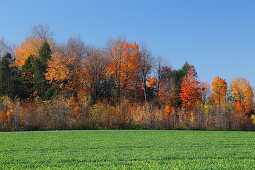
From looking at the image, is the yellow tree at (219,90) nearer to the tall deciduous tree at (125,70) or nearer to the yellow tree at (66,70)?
the tall deciduous tree at (125,70)

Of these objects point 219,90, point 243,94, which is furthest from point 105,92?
point 243,94

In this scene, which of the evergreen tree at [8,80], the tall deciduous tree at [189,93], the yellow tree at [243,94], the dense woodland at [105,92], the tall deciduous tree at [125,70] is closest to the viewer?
the dense woodland at [105,92]

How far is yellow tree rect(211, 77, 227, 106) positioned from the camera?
5109cm

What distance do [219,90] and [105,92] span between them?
69.1 ft

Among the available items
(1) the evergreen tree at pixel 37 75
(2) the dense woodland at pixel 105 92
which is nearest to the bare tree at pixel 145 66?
(2) the dense woodland at pixel 105 92

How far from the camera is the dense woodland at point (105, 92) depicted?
34450 mm

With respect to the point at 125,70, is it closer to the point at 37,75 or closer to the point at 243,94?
the point at 37,75

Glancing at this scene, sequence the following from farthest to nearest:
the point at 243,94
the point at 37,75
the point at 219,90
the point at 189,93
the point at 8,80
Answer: the point at 243,94, the point at 219,90, the point at 189,93, the point at 37,75, the point at 8,80

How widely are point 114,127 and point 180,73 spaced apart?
23360 mm

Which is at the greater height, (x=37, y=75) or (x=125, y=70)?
(x=125, y=70)

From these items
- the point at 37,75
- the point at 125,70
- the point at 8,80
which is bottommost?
the point at 8,80

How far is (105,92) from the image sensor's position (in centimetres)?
4812

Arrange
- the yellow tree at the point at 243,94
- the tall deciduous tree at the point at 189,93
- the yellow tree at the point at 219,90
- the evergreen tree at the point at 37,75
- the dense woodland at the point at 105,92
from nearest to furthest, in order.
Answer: the dense woodland at the point at 105,92 < the evergreen tree at the point at 37,75 < the tall deciduous tree at the point at 189,93 < the yellow tree at the point at 219,90 < the yellow tree at the point at 243,94

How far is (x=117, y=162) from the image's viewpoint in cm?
959
